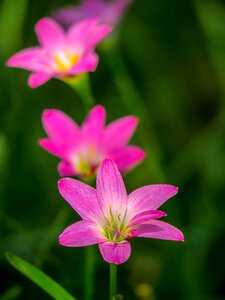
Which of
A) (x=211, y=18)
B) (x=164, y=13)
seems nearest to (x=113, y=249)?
(x=211, y=18)

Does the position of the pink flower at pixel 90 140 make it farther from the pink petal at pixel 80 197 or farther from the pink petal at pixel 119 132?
the pink petal at pixel 80 197


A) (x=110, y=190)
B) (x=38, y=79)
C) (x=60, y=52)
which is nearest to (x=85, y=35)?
(x=60, y=52)

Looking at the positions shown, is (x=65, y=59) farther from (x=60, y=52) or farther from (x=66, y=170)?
(x=66, y=170)

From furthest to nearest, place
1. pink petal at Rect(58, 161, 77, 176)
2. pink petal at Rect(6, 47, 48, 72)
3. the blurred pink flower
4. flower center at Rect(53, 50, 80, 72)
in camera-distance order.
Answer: the blurred pink flower, flower center at Rect(53, 50, 80, 72), pink petal at Rect(6, 47, 48, 72), pink petal at Rect(58, 161, 77, 176)

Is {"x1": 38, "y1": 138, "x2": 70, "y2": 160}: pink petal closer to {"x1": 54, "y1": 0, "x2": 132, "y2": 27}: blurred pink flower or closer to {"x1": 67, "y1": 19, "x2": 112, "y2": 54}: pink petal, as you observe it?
{"x1": 67, "y1": 19, "x2": 112, "y2": 54}: pink petal

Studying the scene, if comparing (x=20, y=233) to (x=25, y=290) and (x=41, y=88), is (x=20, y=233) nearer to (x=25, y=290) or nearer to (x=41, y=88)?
(x=25, y=290)

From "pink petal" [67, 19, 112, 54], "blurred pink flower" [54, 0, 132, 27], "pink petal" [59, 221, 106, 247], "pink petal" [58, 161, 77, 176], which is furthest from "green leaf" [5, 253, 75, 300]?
"blurred pink flower" [54, 0, 132, 27]

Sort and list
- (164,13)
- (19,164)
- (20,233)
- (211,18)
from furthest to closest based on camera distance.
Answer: (164,13) → (211,18) → (19,164) → (20,233)
